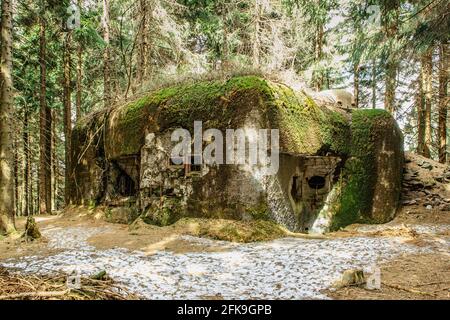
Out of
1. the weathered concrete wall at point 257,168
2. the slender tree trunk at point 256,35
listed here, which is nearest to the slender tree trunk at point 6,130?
the weathered concrete wall at point 257,168

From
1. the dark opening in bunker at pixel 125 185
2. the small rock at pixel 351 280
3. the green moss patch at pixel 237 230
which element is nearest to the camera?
the small rock at pixel 351 280

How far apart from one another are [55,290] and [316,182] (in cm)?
793

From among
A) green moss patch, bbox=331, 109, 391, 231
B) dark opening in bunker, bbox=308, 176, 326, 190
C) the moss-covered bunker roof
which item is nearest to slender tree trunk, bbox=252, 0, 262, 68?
the moss-covered bunker roof

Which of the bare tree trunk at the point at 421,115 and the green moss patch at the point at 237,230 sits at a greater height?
the bare tree trunk at the point at 421,115

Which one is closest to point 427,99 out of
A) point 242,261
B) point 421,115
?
point 421,115

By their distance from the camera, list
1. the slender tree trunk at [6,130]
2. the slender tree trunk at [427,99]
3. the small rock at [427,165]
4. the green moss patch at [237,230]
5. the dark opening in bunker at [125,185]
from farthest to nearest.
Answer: the slender tree trunk at [427,99]
the small rock at [427,165]
the dark opening in bunker at [125,185]
the slender tree trunk at [6,130]
the green moss patch at [237,230]

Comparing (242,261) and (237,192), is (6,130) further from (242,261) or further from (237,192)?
(242,261)

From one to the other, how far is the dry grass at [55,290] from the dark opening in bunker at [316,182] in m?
7.07

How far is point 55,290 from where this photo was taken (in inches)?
147

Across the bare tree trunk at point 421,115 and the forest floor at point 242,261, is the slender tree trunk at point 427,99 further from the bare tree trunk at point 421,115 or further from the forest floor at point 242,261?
the forest floor at point 242,261

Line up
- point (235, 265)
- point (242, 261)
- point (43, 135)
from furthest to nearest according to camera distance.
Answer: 1. point (43, 135)
2. point (242, 261)
3. point (235, 265)

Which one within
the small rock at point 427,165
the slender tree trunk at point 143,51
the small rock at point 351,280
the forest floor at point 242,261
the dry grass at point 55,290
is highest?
the slender tree trunk at point 143,51

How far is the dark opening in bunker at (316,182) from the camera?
10.1 m
